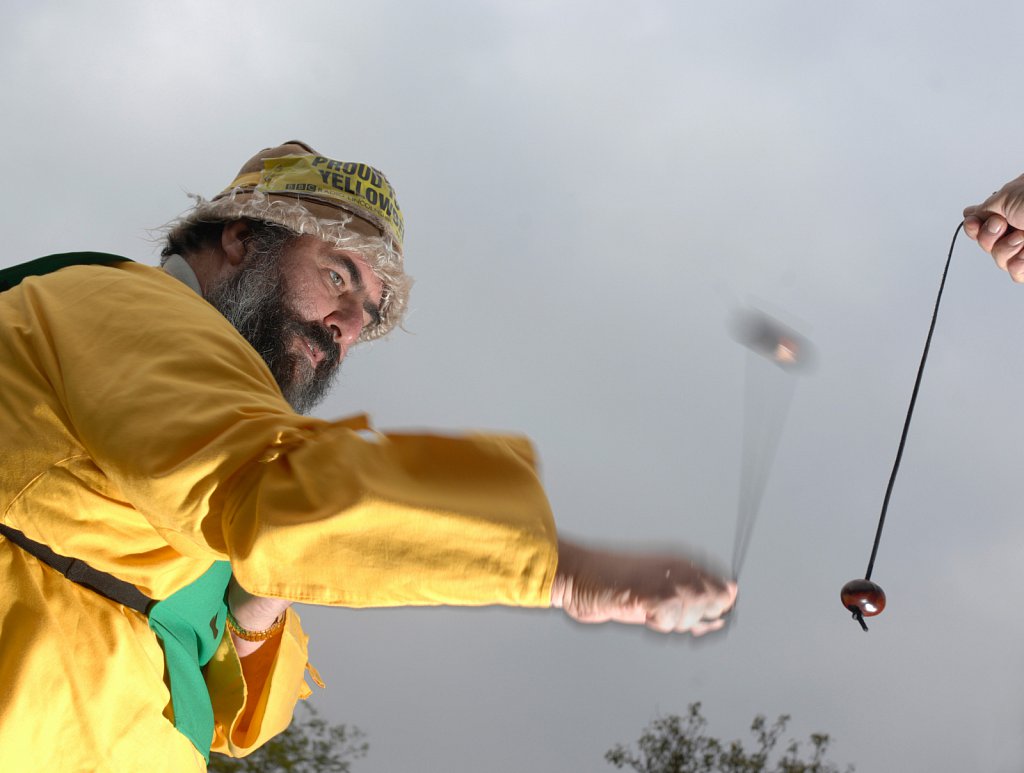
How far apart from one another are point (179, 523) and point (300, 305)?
138cm

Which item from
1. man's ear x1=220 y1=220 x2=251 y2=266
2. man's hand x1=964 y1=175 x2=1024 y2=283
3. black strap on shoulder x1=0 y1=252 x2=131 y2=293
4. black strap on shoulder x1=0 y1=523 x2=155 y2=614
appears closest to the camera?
black strap on shoulder x1=0 y1=523 x2=155 y2=614

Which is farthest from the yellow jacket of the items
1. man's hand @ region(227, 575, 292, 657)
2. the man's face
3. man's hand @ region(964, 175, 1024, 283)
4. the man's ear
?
man's hand @ region(964, 175, 1024, 283)

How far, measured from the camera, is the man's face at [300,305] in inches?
103

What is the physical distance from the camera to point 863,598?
1.91m

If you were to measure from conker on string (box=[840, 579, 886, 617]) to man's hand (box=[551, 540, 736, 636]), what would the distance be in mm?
703

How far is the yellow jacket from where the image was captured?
1.29 metres

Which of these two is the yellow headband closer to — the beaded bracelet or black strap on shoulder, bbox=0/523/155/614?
the beaded bracelet

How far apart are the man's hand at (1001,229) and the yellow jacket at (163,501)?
1534mm

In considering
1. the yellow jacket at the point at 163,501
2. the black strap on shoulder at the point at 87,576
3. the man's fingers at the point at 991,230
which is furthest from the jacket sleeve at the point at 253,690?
the man's fingers at the point at 991,230

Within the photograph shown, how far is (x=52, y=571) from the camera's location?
178 centimetres

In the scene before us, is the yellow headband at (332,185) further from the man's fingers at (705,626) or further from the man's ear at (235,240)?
the man's fingers at (705,626)

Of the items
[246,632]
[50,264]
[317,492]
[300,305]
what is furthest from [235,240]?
[317,492]

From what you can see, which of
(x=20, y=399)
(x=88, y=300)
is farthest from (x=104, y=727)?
(x=88, y=300)

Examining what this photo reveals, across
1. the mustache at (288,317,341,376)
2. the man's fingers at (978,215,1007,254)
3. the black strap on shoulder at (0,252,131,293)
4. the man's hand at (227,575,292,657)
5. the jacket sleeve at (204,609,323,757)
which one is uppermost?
the man's fingers at (978,215,1007,254)
